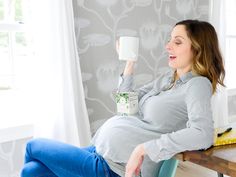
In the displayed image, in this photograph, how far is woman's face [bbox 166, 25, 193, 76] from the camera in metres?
1.38

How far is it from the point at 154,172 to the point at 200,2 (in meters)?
2.13

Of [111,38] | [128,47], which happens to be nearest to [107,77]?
[111,38]

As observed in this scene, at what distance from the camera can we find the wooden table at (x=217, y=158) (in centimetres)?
96

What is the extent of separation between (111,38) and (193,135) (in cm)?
148

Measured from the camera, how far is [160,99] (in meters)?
1.37

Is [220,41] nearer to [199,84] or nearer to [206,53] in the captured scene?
[206,53]

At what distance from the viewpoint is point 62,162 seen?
1353mm

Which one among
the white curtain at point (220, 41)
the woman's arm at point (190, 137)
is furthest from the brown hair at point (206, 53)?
the white curtain at point (220, 41)

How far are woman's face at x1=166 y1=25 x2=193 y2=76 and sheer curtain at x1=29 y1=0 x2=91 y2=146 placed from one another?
86cm

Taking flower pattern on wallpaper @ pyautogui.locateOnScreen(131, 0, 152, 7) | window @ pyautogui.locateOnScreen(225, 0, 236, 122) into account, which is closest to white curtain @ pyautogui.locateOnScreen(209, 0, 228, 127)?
window @ pyautogui.locateOnScreen(225, 0, 236, 122)

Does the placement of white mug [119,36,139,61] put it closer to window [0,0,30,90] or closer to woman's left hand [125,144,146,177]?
woman's left hand [125,144,146,177]

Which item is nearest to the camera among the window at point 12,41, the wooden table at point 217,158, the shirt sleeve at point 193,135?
the wooden table at point 217,158

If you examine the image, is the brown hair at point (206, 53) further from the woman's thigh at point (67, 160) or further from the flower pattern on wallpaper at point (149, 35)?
the flower pattern on wallpaper at point (149, 35)

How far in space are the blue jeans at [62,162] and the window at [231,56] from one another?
2512mm
